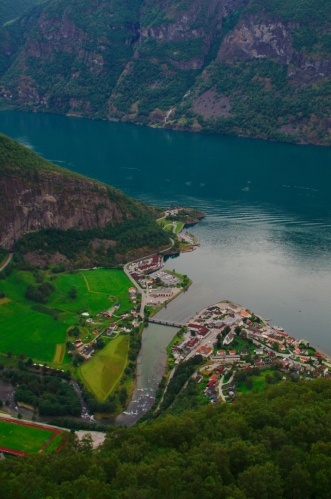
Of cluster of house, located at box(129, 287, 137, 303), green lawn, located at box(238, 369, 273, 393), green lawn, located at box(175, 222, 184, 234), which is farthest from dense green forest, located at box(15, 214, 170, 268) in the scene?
green lawn, located at box(238, 369, 273, 393)

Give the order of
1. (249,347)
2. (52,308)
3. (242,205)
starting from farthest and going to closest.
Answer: (242,205) → (52,308) → (249,347)

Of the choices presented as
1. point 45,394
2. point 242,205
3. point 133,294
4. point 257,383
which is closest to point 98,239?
point 133,294

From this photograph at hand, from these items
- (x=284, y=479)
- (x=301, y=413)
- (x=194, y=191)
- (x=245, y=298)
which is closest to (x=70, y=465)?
(x=284, y=479)

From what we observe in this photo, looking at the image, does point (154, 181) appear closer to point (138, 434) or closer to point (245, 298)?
point (245, 298)

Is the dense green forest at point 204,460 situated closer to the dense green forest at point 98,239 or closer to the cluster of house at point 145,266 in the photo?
the cluster of house at point 145,266

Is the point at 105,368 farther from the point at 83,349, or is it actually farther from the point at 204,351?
the point at 204,351

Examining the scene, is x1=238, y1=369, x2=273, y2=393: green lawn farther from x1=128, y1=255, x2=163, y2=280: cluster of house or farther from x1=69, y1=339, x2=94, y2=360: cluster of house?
x1=128, y1=255, x2=163, y2=280: cluster of house

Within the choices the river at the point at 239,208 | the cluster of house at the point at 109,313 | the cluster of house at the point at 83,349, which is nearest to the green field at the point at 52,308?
the cluster of house at the point at 109,313

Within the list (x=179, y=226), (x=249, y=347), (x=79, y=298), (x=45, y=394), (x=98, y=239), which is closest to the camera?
(x=45, y=394)
